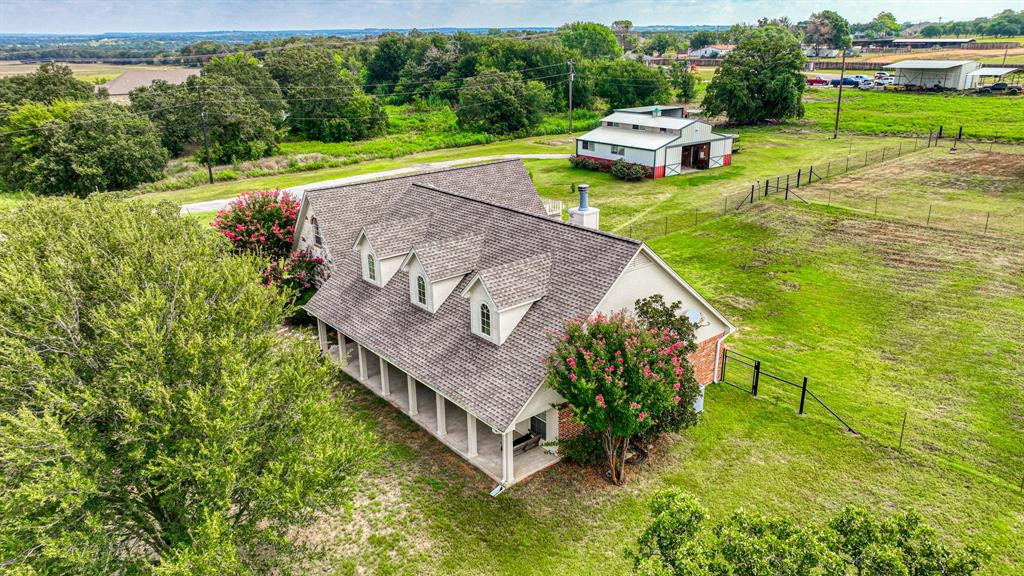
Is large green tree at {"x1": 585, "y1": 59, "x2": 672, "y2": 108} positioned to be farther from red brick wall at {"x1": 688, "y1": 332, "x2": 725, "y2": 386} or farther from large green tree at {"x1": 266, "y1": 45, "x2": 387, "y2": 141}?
red brick wall at {"x1": 688, "y1": 332, "x2": 725, "y2": 386}

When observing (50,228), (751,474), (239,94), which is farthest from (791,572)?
(239,94)

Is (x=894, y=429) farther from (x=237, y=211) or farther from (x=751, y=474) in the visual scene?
(x=237, y=211)

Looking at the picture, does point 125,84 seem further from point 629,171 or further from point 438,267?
point 438,267

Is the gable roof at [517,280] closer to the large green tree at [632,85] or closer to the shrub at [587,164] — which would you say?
the shrub at [587,164]

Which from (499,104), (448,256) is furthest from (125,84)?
(448,256)

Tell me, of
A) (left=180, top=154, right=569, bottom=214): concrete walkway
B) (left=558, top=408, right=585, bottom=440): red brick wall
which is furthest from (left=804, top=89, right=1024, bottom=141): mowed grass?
(left=558, top=408, right=585, bottom=440): red brick wall

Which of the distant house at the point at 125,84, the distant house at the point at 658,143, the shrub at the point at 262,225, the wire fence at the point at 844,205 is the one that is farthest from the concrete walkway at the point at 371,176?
the distant house at the point at 125,84
